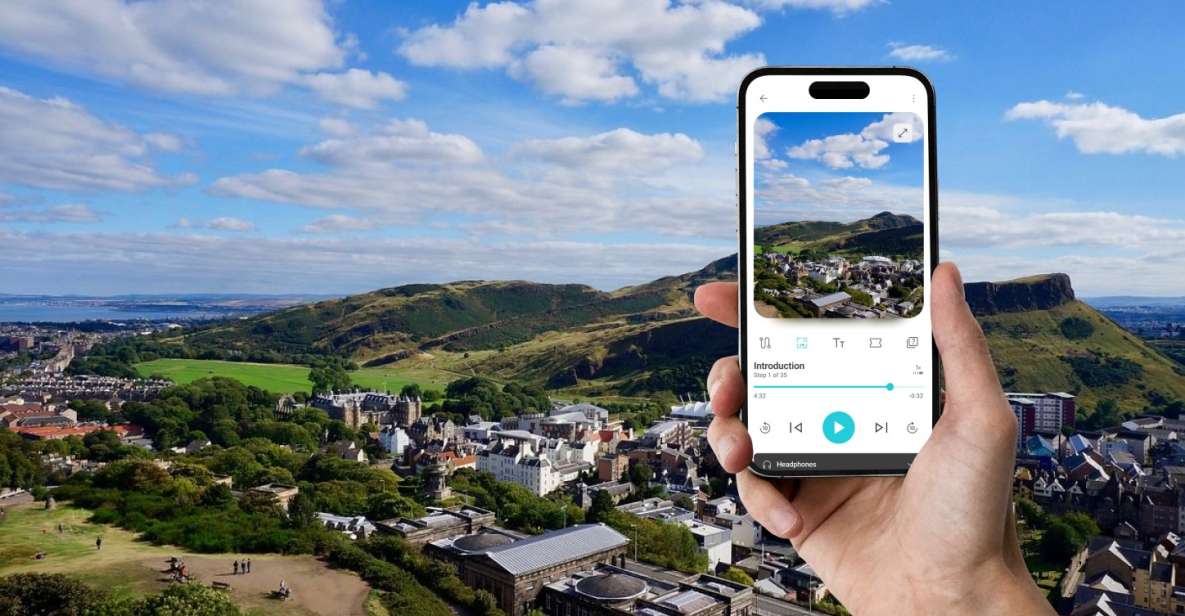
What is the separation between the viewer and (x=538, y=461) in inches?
1352

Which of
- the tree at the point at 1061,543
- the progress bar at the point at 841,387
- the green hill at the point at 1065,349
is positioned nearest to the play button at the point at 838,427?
the progress bar at the point at 841,387

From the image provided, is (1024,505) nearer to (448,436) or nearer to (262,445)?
(448,436)

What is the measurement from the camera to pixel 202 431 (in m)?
42.5

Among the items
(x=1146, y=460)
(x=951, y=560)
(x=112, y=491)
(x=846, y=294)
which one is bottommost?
(x=1146, y=460)

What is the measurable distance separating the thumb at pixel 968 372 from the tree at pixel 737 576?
2180 cm

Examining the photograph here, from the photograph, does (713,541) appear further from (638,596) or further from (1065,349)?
(1065,349)

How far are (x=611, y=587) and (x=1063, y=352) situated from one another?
5937cm

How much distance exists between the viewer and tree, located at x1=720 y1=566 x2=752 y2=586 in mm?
22500

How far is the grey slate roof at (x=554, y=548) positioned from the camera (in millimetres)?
19906

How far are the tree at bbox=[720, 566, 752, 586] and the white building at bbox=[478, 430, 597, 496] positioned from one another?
11935 mm

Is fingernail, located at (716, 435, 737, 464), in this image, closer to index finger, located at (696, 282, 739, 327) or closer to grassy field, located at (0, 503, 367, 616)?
index finger, located at (696, 282, 739, 327)

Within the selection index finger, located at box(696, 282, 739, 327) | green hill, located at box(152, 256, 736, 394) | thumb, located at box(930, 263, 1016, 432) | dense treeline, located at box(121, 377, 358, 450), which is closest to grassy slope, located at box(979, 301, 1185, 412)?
green hill, located at box(152, 256, 736, 394)

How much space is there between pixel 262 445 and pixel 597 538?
19518 mm

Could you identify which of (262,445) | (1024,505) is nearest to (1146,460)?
(1024,505)
